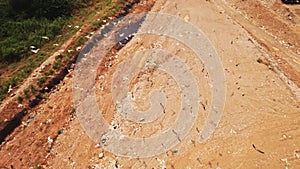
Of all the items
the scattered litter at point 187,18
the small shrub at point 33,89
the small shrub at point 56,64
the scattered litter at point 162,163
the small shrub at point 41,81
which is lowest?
the small shrub at point 33,89

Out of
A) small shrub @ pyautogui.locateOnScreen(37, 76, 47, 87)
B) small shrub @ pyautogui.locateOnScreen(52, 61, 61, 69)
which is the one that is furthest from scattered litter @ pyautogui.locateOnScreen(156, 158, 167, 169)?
small shrub @ pyautogui.locateOnScreen(52, 61, 61, 69)

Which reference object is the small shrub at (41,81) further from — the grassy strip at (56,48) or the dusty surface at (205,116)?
the dusty surface at (205,116)

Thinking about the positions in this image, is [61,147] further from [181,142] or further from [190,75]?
[190,75]

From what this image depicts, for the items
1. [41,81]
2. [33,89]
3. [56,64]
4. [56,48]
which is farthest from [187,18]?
[33,89]

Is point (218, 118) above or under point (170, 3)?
under

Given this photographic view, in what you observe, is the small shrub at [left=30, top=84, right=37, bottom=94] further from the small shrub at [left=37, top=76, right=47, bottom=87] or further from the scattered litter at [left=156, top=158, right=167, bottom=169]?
the scattered litter at [left=156, top=158, right=167, bottom=169]

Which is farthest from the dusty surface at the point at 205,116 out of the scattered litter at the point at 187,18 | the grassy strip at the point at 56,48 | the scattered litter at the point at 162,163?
the grassy strip at the point at 56,48

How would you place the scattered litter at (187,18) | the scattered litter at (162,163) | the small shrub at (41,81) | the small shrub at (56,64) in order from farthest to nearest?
1. the scattered litter at (187,18)
2. the small shrub at (56,64)
3. the small shrub at (41,81)
4. the scattered litter at (162,163)

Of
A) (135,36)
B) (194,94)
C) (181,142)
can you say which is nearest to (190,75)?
(194,94)

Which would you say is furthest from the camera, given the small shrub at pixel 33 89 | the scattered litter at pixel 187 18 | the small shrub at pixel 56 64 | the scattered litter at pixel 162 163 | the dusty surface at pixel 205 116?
the scattered litter at pixel 187 18
